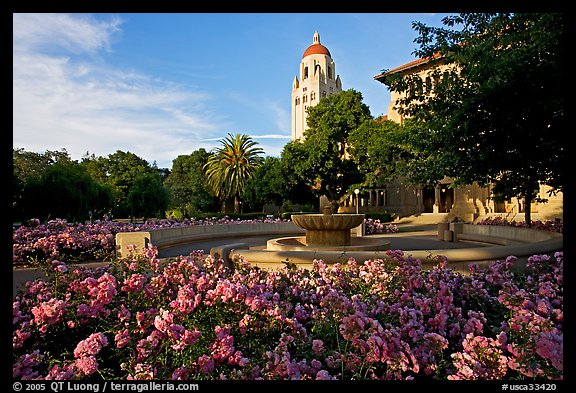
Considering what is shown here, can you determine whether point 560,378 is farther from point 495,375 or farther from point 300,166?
point 300,166

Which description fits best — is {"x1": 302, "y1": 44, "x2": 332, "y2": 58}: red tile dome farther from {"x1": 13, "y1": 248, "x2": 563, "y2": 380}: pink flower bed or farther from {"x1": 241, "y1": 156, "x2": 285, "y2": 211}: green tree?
{"x1": 13, "y1": 248, "x2": 563, "y2": 380}: pink flower bed

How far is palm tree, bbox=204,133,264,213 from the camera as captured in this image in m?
45.1

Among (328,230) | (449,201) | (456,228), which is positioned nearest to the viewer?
(328,230)

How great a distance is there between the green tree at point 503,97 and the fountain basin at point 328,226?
3.40m

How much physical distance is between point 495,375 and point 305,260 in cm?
342

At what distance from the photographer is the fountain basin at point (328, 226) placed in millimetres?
9586

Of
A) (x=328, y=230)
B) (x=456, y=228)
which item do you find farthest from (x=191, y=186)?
(x=328, y=230)

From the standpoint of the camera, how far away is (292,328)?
2816 millimetres

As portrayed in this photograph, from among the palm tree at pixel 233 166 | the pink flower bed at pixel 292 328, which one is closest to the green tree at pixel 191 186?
the palm tree at pixel 233 166

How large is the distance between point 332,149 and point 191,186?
2714 cm

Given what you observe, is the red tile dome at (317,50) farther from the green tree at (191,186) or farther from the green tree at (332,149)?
the green tree at (332,149)

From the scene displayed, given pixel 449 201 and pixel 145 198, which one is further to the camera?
pixel 449 201

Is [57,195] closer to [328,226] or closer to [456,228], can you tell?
[328,226]

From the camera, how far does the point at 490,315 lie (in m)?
3.59
